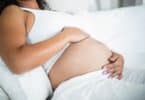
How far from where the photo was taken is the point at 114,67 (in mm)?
1277

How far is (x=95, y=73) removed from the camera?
1207 millimetres

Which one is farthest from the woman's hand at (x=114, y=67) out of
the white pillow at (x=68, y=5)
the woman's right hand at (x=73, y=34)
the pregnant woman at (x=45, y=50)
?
the white pillow at (x=68, y=5)

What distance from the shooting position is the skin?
1.08 meters

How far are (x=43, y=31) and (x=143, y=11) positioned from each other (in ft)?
2.27

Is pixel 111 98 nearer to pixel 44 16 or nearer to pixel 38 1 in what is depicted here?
pixel 44 16

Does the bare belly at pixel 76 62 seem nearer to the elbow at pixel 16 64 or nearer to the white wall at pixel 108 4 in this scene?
the elbow at pixel 16 64

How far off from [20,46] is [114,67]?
17.3 inches

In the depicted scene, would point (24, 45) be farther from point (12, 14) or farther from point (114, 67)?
point (114, 67)

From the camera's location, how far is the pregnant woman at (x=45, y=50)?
3.60ft

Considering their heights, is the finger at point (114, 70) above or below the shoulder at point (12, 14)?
below

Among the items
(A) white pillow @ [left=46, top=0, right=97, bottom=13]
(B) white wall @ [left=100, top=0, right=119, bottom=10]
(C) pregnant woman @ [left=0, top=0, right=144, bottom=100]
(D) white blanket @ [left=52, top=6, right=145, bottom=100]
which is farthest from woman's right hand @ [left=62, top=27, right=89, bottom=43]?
(B) white wall @ [left=100, top=0, right=119, bottom=10]

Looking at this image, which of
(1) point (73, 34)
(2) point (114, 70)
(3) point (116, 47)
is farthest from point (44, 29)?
(3) point (116, 47)

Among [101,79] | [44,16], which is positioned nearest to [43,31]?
[44,16]

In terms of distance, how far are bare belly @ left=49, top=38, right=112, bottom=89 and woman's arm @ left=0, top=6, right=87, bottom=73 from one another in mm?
62
